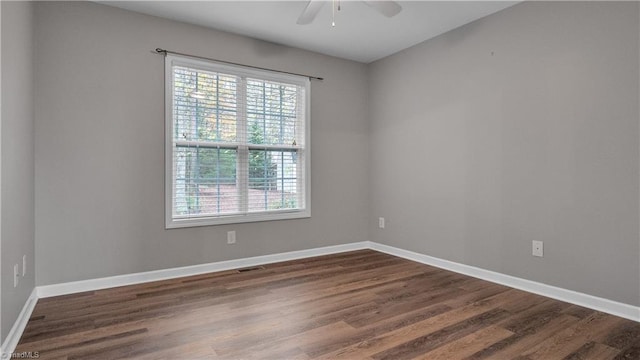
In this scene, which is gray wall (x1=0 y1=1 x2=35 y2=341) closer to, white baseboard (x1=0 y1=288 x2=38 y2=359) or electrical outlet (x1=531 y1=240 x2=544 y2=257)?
white baseboard (x1=0 y1=288 x2=38 y2=359)

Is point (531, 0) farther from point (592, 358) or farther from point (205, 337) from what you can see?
point (205, 337)

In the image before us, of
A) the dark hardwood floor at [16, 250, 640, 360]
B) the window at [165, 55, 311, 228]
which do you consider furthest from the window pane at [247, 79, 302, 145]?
the dark hardwood floor at [16, 250, 640, 360]

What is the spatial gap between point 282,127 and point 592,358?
3.30 metres

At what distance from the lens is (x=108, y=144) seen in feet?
10.2

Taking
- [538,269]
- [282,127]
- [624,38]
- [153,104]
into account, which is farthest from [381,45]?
[538,269]

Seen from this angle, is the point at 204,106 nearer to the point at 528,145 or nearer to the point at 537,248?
the point at 528,145

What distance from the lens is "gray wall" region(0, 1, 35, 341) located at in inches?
74.4

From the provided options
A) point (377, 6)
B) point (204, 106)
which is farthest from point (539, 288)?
point (204, 106)

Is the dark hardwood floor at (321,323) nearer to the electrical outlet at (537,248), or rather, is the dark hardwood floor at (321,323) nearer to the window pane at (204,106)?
the electrical outlet at (537,248)

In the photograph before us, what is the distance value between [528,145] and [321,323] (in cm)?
227

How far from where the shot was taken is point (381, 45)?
13.4 ft

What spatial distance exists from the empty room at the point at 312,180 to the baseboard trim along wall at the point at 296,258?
15 millimetres

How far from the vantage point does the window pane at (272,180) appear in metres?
3.89

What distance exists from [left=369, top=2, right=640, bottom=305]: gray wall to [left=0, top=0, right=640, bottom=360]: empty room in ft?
0.05
